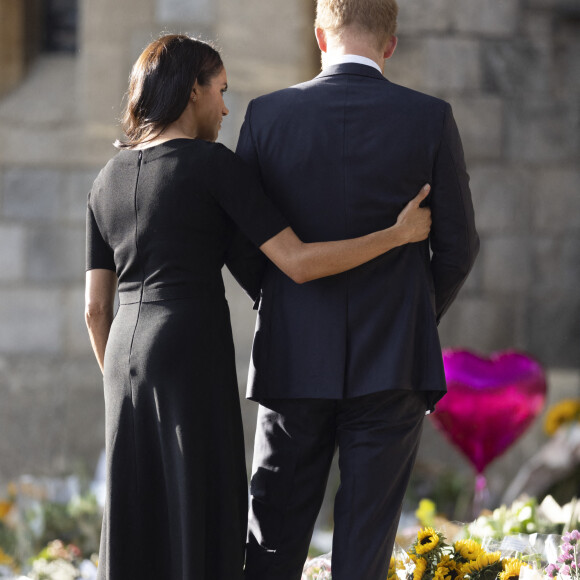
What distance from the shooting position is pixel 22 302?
5008 mm

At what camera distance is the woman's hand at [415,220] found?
222cm

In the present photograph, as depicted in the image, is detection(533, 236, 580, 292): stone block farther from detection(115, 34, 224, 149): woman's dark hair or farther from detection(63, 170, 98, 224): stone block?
detection(115, 34, 224, 149): woman's dark hair

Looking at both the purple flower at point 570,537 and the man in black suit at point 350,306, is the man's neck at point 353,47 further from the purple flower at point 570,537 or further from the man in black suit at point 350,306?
the purple flower at point 570,537

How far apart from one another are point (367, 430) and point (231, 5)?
304 cm

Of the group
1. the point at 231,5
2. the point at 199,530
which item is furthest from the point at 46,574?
the point at 231,5

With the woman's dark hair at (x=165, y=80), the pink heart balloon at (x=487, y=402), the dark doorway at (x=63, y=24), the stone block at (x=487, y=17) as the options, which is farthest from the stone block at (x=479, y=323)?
the woman's dark hair at (x=165, y=80)

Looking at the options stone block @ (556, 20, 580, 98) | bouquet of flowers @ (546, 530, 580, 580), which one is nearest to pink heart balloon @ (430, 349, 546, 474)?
bouquet of flowers @ (546, 530, 580, 580)

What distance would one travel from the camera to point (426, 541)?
2.43 meters

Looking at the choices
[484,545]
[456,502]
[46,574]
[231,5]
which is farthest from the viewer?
[231,5]

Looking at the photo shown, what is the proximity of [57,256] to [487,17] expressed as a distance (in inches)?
95.8

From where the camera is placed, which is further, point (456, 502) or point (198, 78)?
point (456, 502)

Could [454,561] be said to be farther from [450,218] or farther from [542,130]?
[542,130]

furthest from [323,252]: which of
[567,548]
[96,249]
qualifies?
[567,548]

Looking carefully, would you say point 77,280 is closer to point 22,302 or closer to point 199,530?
point 22,302
